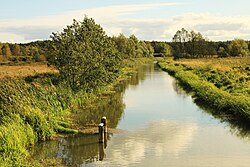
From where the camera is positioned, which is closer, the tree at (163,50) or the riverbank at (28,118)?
the riverbank at (28,118)

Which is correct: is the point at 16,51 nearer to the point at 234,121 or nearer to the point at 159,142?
the point at 234,121

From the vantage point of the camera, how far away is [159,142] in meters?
16.6

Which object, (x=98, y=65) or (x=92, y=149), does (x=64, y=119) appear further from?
(x=98, y=65)

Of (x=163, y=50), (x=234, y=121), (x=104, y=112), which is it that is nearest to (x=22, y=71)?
(x=104, y=112)

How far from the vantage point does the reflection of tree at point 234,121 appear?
1807cm

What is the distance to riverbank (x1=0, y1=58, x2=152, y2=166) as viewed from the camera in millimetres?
13180

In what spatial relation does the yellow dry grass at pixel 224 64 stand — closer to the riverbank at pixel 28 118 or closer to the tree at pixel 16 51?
the riverbank at pixel 28 118

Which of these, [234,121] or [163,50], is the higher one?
[163,50]

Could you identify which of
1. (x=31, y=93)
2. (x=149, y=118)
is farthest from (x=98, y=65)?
(x=31, y=93)

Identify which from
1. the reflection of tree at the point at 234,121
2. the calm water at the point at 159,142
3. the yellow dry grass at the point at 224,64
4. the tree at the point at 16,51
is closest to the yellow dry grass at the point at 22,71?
the calm water at the point at 159,142

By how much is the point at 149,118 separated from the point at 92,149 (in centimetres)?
703

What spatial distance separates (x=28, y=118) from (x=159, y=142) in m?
5.56

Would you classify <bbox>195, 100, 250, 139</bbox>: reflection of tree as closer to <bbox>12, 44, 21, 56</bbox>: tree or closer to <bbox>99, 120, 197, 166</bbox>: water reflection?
<bbox>99, 120, 197, 166</bbox>: water reflection

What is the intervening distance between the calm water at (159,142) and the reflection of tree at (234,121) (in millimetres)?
46
